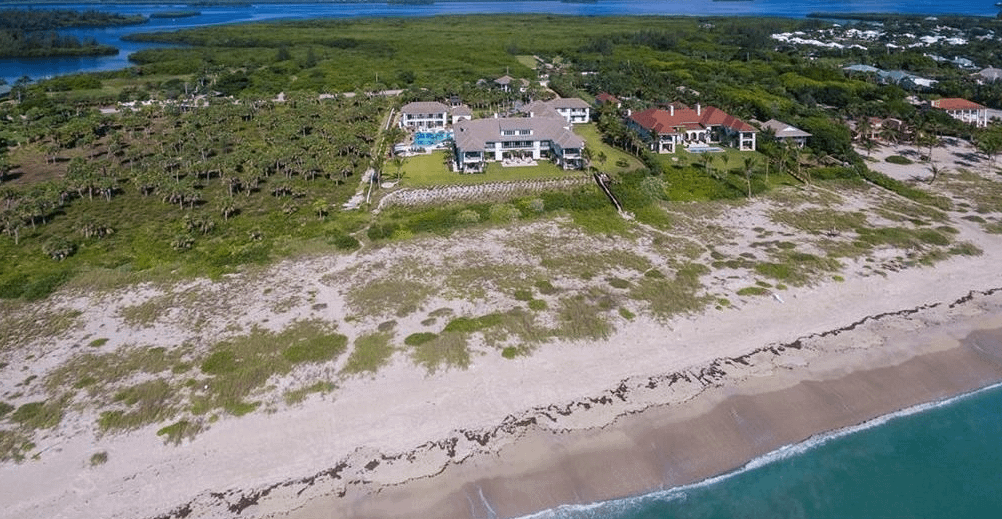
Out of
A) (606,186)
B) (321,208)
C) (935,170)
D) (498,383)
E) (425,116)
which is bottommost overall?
(498,383)

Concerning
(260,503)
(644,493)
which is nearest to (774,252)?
(644,493)

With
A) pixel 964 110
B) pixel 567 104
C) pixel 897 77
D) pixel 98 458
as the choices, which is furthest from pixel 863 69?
pixel 98 458

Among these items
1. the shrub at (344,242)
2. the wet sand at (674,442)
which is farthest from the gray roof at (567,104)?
the wet sand at (674,442)

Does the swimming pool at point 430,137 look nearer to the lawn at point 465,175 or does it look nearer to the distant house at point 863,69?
the lawn at point 465,175

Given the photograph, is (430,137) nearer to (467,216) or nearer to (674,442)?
(467,216)

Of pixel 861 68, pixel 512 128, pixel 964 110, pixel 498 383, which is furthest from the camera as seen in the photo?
pixel 861 68

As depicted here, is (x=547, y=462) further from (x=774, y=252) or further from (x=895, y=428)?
Result: (x=774, y=252)
